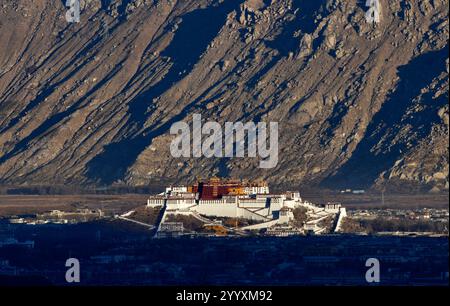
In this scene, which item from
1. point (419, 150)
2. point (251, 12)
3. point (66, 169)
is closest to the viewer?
Answer: point (419, 150)


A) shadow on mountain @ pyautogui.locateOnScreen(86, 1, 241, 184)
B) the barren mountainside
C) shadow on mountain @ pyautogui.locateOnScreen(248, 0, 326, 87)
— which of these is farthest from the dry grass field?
shadow on mountain @ pyautogui.locateOnScreen(248, 0, 326, 87)

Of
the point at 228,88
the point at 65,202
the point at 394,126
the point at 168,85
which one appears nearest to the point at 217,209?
the point at 65,202

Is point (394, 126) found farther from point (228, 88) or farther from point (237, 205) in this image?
point (237, 205)

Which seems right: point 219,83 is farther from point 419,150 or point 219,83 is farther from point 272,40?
point 419,150

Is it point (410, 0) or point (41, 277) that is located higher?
point (410, 0)

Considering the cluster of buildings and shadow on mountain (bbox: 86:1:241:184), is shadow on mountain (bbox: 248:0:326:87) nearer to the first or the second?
shadow on mountain (bbox: 86:1:241:184)

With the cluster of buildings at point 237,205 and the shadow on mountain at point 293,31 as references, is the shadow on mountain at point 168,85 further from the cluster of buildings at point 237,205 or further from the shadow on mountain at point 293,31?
the cluster of buildings at point 237,205

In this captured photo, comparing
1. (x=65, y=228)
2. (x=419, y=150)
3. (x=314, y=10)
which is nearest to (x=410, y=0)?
(x=314, y=10)
